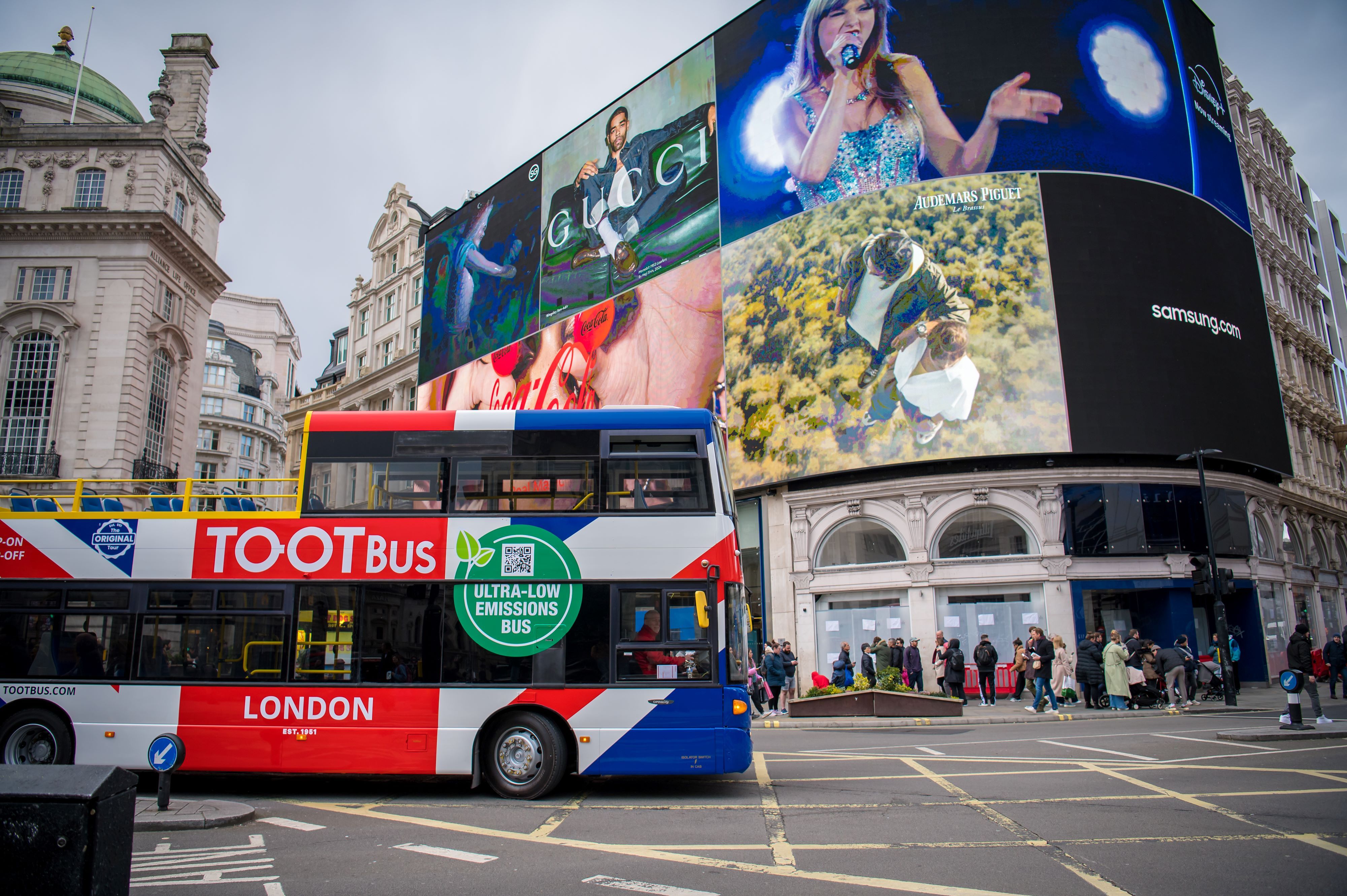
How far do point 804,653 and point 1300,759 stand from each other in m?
18.3

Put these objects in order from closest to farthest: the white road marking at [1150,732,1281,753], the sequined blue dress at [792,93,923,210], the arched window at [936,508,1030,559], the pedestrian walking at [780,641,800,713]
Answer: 1. the white road marking at [1150,732,1281,753]
2. the pedestrian walking at [780,641,800,713]
3. the arched window at [936,508,1030,559]
4. the sequined blue dress at [792,93,923,210]

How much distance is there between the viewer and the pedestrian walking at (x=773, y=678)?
21.4 m

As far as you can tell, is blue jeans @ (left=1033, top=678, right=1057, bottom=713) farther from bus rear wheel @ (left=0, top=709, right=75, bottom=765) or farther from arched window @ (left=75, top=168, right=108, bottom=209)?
arched window @ (left=75, top=168, right=108, bottom=209)

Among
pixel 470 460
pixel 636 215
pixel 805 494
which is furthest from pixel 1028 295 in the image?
pixel 470 460

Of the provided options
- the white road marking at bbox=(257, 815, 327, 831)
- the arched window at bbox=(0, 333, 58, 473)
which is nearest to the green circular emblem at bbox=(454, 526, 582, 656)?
the white road marking at bbox=(257, 815, 327, 831)

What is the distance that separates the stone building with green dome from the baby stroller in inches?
1599

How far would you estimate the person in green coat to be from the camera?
65.3 feet

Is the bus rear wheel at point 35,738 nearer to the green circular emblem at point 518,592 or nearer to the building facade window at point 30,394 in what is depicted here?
the green circular emblem at point 518,592

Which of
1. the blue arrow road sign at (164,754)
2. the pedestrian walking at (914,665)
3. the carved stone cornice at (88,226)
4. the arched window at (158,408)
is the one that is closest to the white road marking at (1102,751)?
the pedestrian walking at (914,665)

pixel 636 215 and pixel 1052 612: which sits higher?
pixel 636 215

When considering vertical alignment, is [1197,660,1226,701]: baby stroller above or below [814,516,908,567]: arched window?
below

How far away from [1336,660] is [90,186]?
50464mm

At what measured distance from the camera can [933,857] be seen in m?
6.58

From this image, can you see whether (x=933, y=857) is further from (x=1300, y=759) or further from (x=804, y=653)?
(x=804, y=653)
